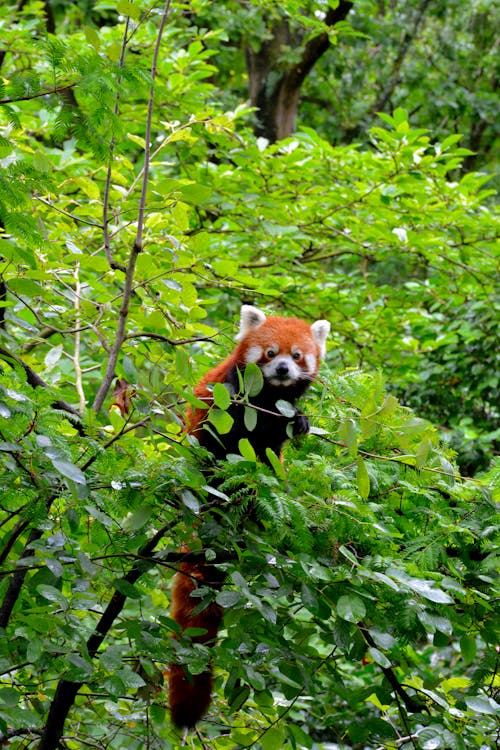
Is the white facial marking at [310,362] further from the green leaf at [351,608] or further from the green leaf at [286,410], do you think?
the green leaf at [351,608]

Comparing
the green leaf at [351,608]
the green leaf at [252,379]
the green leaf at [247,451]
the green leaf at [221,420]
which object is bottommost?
the green leaf at [351,608]

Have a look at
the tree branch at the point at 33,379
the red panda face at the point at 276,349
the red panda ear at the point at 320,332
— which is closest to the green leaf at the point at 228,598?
the tree branch at the point at 33,379

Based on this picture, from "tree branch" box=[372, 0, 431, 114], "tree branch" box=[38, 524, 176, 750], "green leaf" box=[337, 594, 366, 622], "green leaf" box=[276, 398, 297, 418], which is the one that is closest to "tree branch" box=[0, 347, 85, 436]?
"tree branch" box=[38, 524, 176, 750]

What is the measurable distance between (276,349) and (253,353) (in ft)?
0.30

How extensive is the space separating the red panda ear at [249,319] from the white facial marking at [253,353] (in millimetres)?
74

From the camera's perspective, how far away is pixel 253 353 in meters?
3.15

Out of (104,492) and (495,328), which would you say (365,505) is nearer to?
(104,492)

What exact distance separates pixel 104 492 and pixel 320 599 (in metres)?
0.59

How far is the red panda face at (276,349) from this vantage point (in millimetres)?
3139

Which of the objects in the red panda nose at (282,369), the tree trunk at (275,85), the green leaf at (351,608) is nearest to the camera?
the green leaf at (351,608)

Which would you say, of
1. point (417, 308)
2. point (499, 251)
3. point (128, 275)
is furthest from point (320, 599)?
point (417, 308)

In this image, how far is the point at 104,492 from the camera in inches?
80.0

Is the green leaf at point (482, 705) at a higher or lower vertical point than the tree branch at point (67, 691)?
higher

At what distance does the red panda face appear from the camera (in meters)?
3.14
